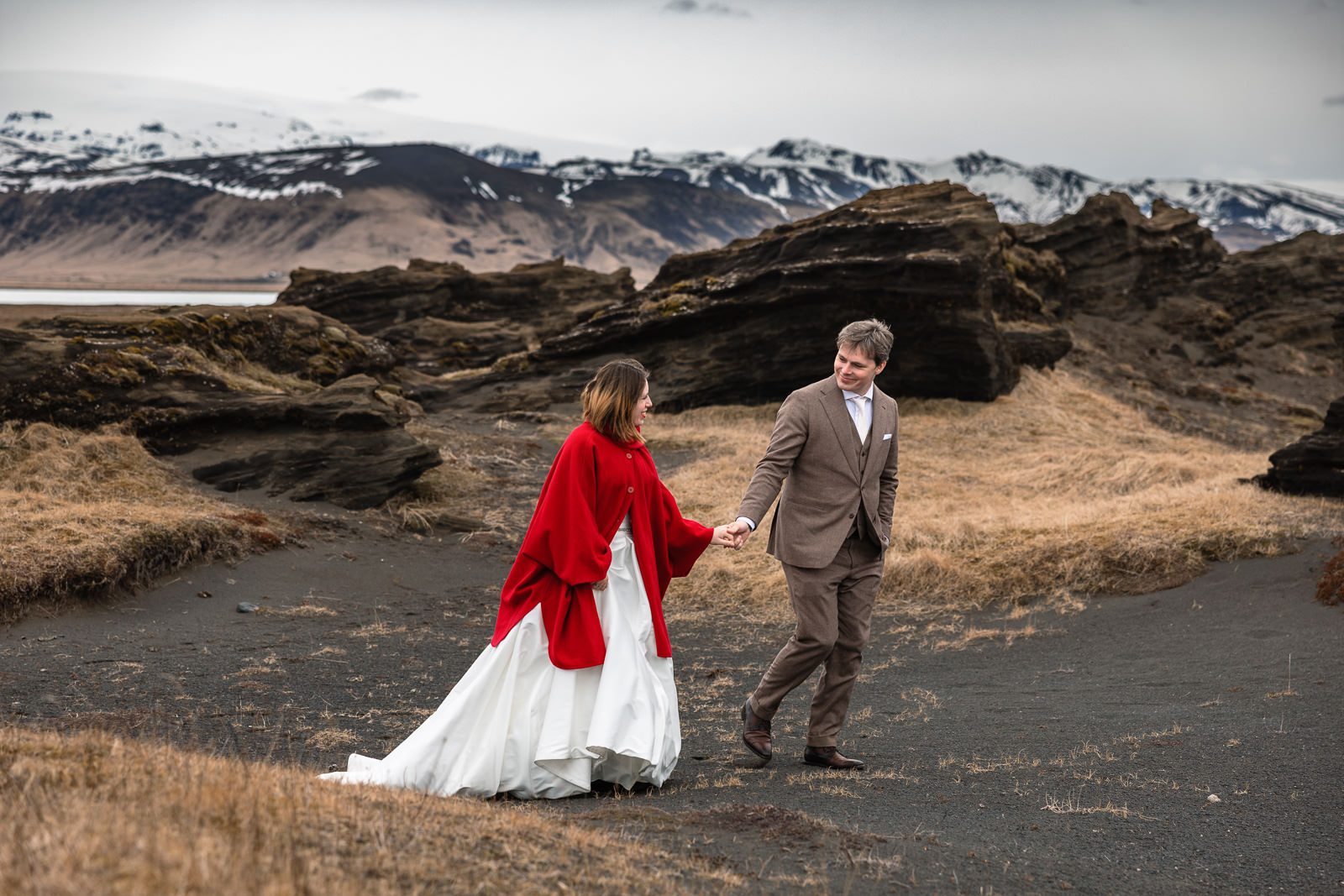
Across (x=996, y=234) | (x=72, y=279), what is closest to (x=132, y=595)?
(x=996, y=234)

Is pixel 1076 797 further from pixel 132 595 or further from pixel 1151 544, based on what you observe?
pixel 132 595

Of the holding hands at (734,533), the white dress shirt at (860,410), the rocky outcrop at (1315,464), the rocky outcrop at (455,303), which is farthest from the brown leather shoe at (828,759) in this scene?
the rocky outcrop at (455,303)

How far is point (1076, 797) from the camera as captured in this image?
179 inches

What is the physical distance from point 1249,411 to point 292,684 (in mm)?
28694

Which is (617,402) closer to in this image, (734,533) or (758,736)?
(734,533)

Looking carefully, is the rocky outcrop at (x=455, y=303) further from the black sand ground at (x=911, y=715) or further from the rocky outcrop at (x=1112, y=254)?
the black sand ground at (x=911, y=715)

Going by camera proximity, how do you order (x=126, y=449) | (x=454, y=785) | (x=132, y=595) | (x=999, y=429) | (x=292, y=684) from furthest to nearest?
(x=999, y=429) < (x=126, y=449) < (x=132, y=595) < (x=292, y=684) < (x=454, y=785)

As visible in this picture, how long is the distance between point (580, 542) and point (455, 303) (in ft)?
109

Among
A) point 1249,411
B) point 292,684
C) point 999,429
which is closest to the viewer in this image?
point 292,684

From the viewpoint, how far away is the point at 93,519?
946 centimetres

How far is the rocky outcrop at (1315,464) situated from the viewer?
11.9 m

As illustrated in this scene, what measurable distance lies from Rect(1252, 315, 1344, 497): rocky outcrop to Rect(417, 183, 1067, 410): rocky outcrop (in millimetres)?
9317

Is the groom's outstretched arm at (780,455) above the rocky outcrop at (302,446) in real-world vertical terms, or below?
above

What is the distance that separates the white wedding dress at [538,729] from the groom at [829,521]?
0.76 metres
